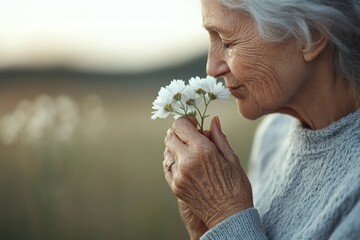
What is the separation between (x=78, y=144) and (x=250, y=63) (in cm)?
193

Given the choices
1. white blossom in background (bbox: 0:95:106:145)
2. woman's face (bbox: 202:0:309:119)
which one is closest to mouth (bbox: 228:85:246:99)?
woman's face (bbox: 202:0:309:119)

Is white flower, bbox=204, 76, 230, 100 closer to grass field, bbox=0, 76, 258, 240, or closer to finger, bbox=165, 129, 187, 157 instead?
finger, bbox=165, 129, 187, 157

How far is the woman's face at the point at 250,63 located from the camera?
2291 millimetres

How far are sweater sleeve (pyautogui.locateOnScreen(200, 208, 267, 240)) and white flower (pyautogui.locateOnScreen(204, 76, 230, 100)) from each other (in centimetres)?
39

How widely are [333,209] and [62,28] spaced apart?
3.69 m

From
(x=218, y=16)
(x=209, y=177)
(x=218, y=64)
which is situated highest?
(x=218, y=16)

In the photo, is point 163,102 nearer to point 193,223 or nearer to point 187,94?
point 187,94

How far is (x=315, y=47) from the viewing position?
2.26 m

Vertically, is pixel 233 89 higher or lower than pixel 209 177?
higher

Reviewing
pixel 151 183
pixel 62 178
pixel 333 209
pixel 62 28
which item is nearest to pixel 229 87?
pixel 333 209

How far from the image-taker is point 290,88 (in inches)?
91.4

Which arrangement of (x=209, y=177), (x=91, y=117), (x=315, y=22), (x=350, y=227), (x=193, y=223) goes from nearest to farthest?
(x=350, y=227) → (x=315, y=22) → (x=209, y=177) → (x=193, y=223) → (x=91, y=117)

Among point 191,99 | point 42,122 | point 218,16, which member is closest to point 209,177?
point 191,99

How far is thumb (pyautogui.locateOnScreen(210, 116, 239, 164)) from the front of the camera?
2355 mm
